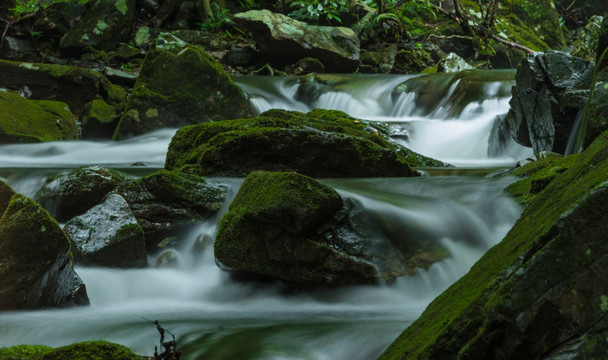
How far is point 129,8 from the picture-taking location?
1811 cm

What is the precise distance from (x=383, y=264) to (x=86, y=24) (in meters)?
16.0

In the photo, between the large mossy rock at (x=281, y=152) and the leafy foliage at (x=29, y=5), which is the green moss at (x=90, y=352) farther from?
the leafy foliage at (x=29, y=5)

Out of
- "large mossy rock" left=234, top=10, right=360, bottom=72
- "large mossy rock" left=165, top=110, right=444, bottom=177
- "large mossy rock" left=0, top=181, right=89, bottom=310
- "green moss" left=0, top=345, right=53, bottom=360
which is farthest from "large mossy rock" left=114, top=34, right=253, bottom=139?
"green moss" left=0, top=345, right=53, bottom=360

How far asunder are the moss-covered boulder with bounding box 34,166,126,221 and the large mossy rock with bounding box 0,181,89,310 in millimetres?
2080

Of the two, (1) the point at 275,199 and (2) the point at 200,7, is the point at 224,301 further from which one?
(2) the point at 200,7

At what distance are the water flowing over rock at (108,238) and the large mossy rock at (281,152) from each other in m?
1.70

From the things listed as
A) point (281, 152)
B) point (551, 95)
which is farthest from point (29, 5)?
point (551, 95)

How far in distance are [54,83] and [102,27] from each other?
4523 mm

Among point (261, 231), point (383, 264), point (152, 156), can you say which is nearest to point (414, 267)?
point (383, 264)

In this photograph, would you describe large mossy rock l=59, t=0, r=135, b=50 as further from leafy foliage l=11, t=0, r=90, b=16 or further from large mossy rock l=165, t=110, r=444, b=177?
large mossy rock l=165, t=110, r=444, b=177

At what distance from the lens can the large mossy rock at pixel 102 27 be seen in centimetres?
1653

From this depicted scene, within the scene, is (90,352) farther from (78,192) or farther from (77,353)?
(78,192)

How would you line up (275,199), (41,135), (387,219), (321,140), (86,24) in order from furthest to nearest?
(86,24) < (41,135) < (321,140) < (387,219) < (275,199)

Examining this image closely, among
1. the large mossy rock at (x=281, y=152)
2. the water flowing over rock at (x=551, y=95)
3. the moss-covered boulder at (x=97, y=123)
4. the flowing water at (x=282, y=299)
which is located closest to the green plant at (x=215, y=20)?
the moss-covered boulder at (x=97, y=123)
